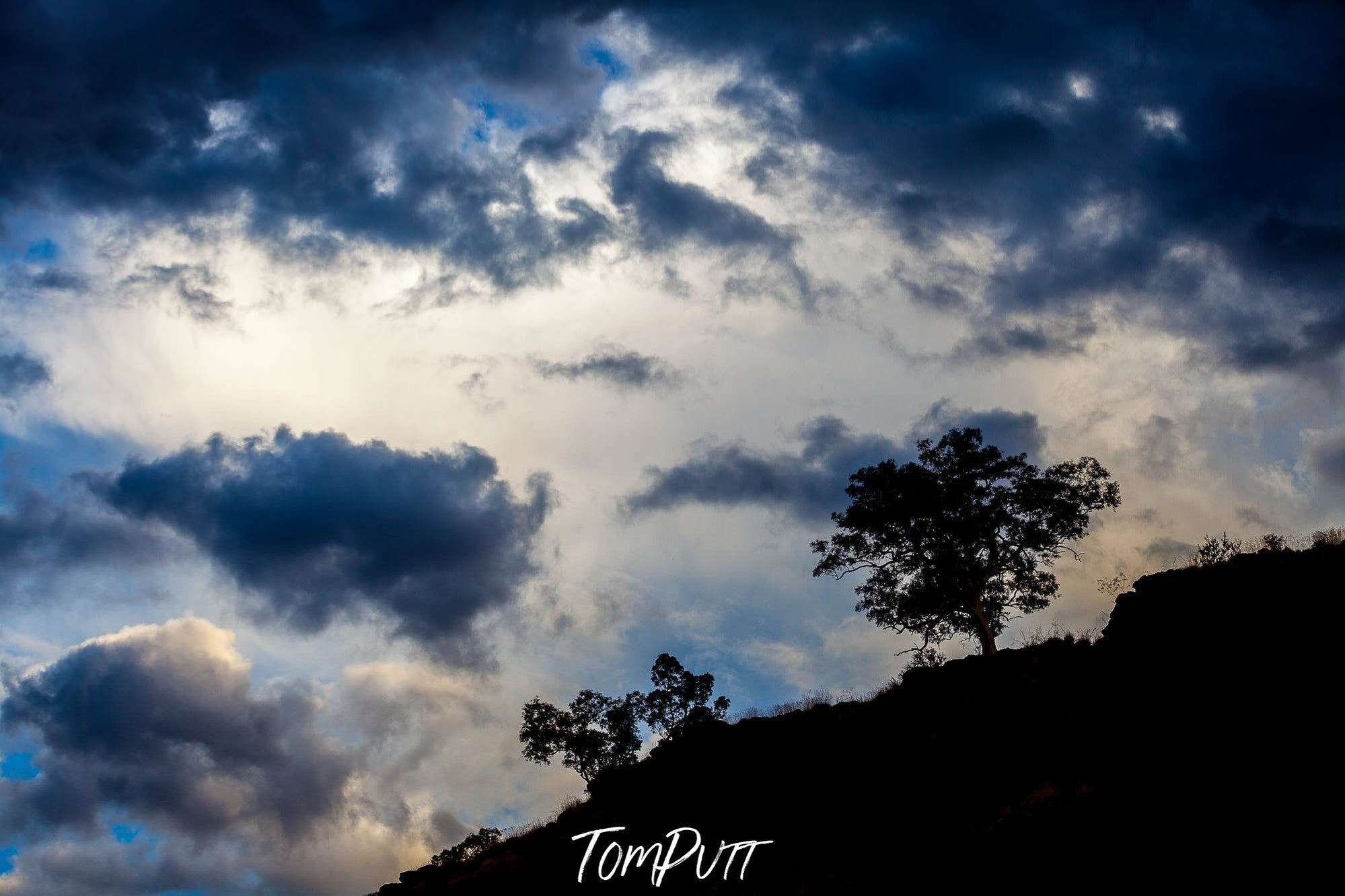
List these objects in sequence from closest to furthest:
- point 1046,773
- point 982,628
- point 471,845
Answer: point 1046,773, point 982,628, point 471,845

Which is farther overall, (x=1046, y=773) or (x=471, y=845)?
(x=471, y=845)

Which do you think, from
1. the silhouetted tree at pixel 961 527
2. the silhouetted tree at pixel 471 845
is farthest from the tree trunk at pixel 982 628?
the silhouetted tree at pixel 471 845

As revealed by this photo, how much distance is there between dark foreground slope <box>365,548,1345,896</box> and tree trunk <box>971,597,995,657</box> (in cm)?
947

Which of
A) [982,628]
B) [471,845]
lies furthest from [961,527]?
[471,845]

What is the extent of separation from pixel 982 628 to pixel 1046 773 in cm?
1496

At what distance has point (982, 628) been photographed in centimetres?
3872

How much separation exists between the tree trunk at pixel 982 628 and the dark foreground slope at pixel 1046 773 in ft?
31.1

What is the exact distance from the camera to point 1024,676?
92.0 feet

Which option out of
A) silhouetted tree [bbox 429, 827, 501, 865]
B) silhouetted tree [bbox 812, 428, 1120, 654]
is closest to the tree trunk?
silhouetted tree [bbox 812, 428, 1120, 654]

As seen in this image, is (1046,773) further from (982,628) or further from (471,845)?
(471,845)

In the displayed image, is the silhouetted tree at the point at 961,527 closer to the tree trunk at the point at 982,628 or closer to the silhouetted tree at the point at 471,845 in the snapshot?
the tree trunk at the point at 982,628

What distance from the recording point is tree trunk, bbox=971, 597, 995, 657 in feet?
126

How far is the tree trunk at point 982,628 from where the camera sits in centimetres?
3844

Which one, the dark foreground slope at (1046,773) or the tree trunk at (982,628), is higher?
the tree trunk at (982,628)
